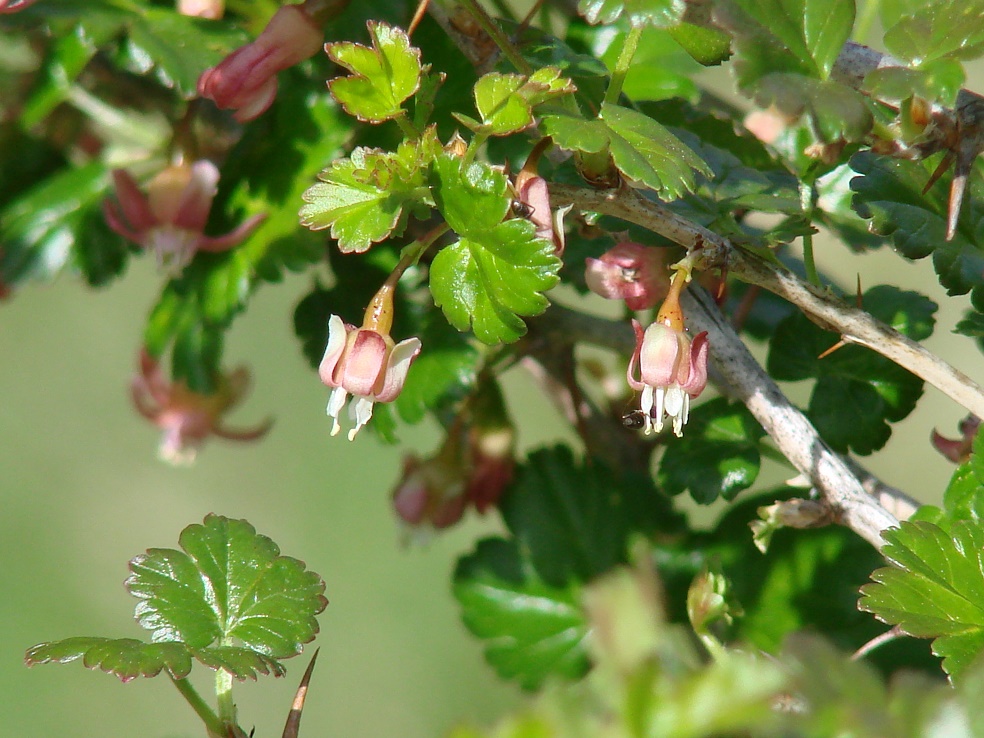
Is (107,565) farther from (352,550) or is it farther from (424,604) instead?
(424,604)

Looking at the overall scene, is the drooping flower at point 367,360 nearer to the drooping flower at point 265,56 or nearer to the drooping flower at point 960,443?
the drooping flower at point 265,56

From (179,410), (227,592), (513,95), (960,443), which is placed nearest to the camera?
(513,95)

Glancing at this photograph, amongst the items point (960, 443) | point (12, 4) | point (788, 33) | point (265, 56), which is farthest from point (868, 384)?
point (12, 4)

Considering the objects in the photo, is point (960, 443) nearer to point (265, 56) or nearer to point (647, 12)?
point (647, 12)

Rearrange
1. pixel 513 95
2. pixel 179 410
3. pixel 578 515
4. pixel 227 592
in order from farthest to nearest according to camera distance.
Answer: pixel 179 410
pixel 578 515
pixel 227 592
pixel 513 95

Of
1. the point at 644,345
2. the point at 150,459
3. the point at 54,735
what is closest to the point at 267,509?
the point at 150,459
